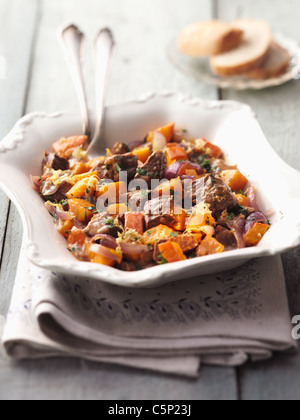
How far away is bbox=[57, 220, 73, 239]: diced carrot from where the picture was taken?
309 centimetres

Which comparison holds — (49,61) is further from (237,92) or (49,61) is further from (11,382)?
(11,382)

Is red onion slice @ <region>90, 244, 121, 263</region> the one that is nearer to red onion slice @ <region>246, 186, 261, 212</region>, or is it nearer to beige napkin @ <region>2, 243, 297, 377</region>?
beige napkin @ <region>2, 243, 297, 377</region>

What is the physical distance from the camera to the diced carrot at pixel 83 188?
331 cm

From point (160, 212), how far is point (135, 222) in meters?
0.16

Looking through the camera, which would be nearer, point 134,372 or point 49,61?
point 134,372

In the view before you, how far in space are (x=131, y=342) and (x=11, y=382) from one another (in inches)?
24.9

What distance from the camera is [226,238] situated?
300 cm

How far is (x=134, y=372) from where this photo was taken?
8.54 feet

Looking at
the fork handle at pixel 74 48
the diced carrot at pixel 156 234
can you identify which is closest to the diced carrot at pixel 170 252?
the diced carrot at pixel 156 234

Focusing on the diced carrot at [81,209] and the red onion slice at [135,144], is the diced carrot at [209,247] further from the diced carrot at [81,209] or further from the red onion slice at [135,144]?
A: the red onion slice at [135,144]

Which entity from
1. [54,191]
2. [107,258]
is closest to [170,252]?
[107,258]

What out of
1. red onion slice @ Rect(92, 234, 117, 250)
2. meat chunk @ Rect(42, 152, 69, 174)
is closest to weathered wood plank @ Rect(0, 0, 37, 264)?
meat chunk @ Rect(42, 152, 69, 174)

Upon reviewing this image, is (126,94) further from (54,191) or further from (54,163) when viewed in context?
(54,191)
